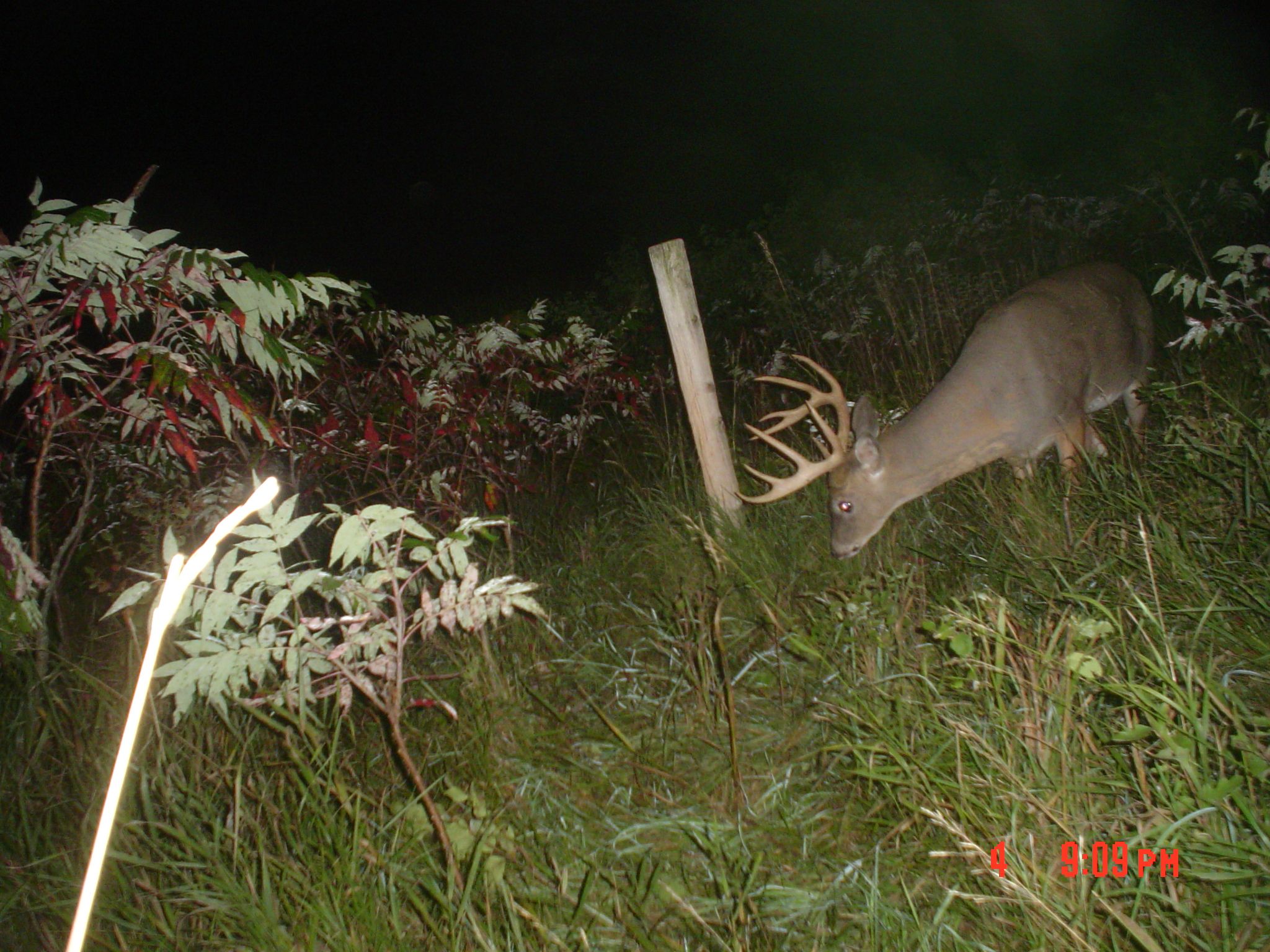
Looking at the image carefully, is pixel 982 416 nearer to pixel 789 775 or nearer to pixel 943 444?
pixel 943 444

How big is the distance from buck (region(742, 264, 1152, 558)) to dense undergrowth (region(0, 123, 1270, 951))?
0.49 m

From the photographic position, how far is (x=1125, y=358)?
530 cm

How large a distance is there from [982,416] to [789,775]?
8.88 ft

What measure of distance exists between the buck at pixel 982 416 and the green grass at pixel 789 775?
0.82 metres

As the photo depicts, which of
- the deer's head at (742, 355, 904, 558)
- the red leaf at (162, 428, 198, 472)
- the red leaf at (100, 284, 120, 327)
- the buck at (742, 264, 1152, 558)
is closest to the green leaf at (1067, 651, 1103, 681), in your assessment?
the buck at (742, 264, 1152, 558)

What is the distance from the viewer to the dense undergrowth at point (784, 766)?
6.19 feet

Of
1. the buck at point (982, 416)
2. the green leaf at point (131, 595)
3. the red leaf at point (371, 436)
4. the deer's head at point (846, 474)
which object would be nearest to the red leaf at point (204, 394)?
Answer: the green leaf at point (131, 595)

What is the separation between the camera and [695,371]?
412 centimetres

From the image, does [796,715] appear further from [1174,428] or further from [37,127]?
[37,127]

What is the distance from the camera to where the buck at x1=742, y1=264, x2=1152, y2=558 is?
4320mm
